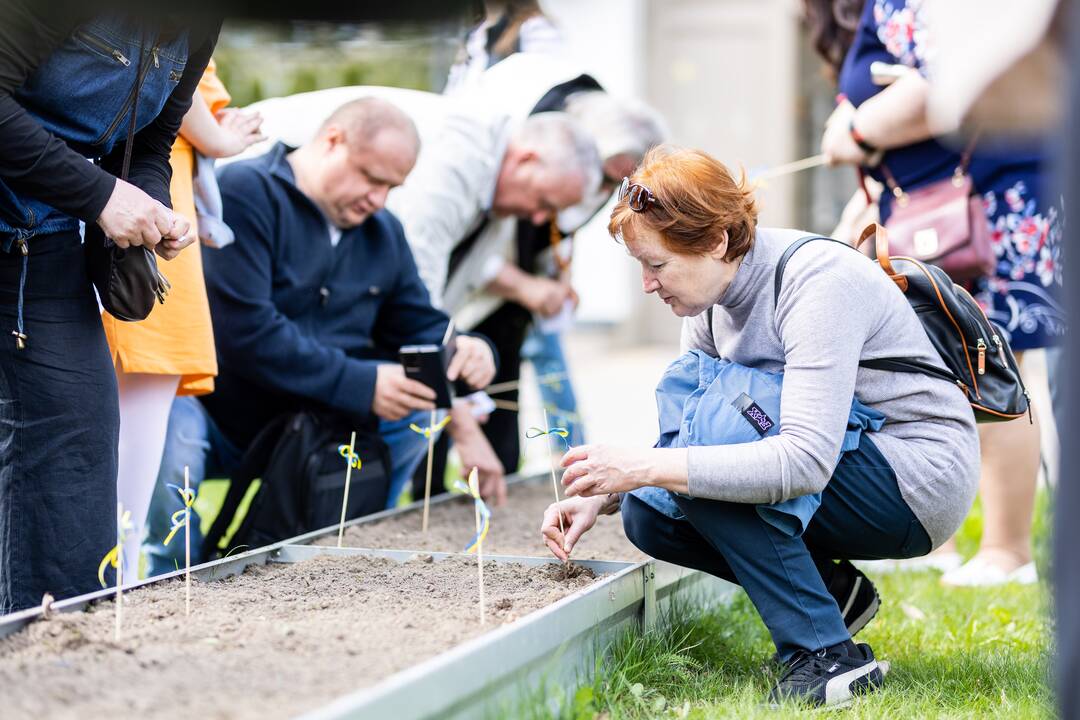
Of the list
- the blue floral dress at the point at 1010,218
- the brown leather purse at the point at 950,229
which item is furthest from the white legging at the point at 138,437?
the blue floral dress at the point at 1010,218

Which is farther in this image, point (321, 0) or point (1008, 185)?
point (1008, 185)

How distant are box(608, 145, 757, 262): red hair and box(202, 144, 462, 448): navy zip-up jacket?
49.5 inches

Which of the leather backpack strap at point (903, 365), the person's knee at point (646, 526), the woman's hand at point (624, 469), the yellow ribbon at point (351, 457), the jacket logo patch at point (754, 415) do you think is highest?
the leather backpack strap at point (903, 365)

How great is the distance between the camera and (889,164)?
3.83m

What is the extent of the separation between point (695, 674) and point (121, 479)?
142 centimetres

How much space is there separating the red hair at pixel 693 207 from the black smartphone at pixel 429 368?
1137mm

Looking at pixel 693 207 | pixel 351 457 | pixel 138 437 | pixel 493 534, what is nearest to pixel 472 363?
pixel 493 534

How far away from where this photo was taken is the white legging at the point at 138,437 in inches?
120

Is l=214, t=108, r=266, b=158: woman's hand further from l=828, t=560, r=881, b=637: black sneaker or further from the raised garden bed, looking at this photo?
l=828, t=560, r=881, b=637: black sneaker

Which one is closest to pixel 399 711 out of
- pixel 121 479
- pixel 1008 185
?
pixel 121 479

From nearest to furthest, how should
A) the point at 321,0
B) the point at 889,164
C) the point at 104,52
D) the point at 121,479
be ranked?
1. the point at 321,0
2. the point at 104,52
3. the point at 121,479
4. the point at 889,164

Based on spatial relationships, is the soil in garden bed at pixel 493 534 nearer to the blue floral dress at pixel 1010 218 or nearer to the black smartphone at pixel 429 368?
the black smartphone at pixel 429 368

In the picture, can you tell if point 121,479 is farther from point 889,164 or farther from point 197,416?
point 889,164

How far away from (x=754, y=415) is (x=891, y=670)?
0.67 metres
